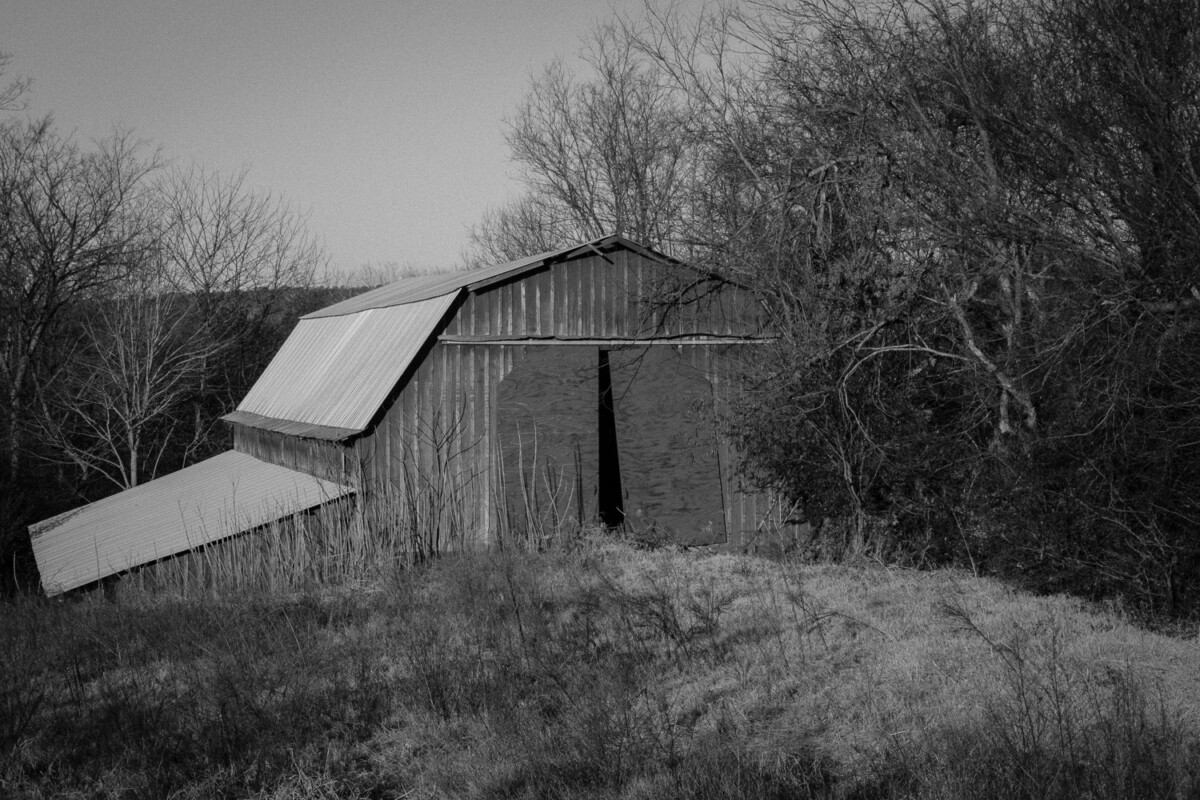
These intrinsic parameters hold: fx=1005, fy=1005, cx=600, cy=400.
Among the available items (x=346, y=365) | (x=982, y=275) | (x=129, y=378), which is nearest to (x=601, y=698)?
(x=982, y=275)

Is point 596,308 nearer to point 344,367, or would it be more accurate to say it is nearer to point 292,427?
point 344,367

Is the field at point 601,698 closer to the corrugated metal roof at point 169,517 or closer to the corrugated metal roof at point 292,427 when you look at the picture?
the corrugated metal roof at point 169,517

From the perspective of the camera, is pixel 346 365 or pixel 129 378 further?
pixel 129 378

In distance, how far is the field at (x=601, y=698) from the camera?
434 cm

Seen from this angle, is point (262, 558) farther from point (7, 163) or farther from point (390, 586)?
point (7, 163)

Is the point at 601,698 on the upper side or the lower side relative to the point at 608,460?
lower

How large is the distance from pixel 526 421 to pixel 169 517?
17.0ft

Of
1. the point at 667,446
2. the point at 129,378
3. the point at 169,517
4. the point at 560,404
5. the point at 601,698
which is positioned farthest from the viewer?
the point at 129,378

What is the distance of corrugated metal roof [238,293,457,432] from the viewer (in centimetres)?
1212

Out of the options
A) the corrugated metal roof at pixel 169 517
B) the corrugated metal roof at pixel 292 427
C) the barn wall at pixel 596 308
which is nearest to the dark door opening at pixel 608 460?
the barn wall at pixel 596 308

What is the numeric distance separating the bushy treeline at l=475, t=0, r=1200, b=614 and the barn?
899mm

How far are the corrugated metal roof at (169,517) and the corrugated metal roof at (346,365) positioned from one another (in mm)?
899

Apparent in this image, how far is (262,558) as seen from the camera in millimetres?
10523

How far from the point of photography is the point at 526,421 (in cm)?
1220
